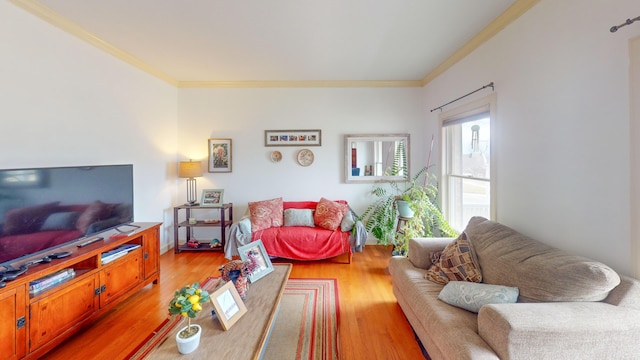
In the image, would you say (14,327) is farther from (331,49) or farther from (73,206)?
(331,49)

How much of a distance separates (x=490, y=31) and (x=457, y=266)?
212 cm

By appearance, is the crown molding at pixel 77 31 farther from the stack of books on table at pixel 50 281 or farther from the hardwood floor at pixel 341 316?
the hardwood floor at pixel 341 316

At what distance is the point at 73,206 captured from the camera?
2082 millimetres

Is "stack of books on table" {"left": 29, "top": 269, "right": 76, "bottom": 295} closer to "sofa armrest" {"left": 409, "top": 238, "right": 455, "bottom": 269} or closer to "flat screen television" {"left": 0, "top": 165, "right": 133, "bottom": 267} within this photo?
"flat screen television" {"left": 0, "top": 165, "right": 133, "bottom": 267}

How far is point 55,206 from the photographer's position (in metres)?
1.95

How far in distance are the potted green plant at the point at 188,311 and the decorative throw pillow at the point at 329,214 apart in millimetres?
2185

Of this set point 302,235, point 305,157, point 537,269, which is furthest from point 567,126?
point 305,157

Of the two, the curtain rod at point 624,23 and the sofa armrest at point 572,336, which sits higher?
the curtain rod at point 624,23

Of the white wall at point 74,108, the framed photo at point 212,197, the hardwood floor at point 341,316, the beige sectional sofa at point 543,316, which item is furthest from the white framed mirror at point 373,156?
the white wall at point 74,108

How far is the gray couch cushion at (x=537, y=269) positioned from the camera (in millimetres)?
1290

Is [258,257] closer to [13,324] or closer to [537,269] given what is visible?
[13,324]

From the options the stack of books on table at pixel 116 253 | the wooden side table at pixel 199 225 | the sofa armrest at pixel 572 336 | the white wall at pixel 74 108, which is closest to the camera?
the sofa armrest at pixel 572 336

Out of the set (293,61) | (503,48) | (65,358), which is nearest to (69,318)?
(65,358)

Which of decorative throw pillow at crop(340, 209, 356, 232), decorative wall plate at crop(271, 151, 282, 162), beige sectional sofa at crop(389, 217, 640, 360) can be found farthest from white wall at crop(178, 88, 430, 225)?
beige sectional sofa at crop(389, 217, 640, 360)
